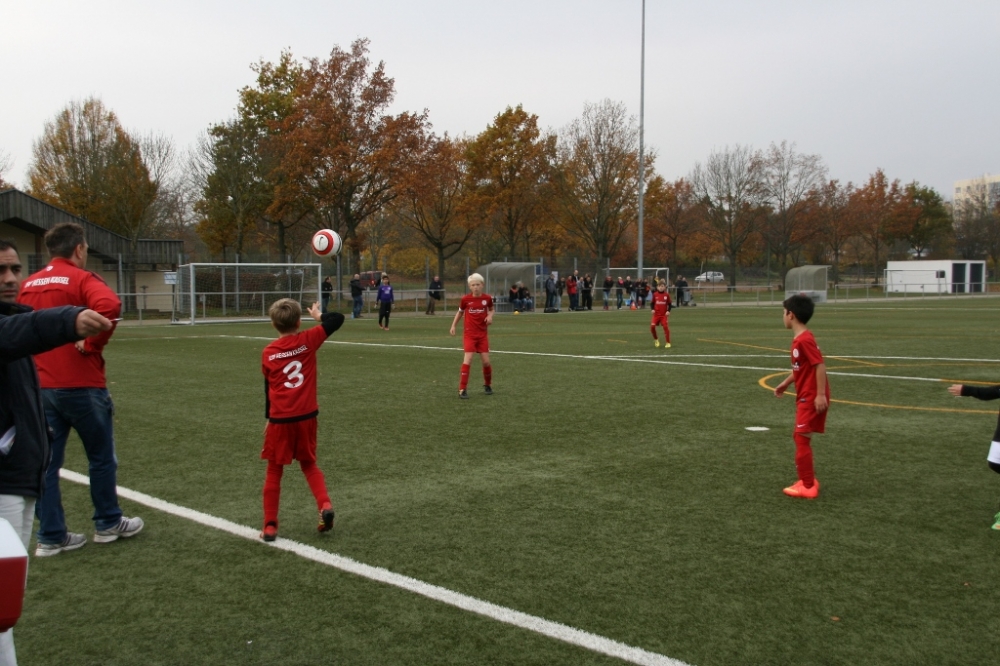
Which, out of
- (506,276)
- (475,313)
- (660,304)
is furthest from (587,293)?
(475,313)

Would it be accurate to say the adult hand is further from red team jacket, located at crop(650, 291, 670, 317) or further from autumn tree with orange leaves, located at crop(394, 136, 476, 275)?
autumn tree with orange leaves, located at crop(394, 136, 476, 275)

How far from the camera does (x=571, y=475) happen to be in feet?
23.8

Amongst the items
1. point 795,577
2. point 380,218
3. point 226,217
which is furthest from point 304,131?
point 795,577

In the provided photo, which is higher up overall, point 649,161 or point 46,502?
point 649,161

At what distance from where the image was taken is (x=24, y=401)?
126 inches

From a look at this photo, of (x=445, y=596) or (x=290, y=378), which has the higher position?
(x=290, y=378)

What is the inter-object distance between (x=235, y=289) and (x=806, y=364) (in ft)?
97.3

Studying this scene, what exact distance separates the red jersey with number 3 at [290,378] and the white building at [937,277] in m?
64.2

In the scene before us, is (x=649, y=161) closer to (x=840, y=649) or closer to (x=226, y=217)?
(x=226, y=217)

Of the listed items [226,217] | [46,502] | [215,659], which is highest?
[226,217]

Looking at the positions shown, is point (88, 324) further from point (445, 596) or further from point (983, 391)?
point (983, 391)

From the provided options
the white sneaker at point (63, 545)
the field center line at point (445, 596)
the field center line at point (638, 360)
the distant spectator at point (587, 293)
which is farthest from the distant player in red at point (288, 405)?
the distant spectator at point (587, 293)

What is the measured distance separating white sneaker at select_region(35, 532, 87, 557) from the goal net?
86.7 feet

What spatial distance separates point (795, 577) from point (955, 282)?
217 ft
